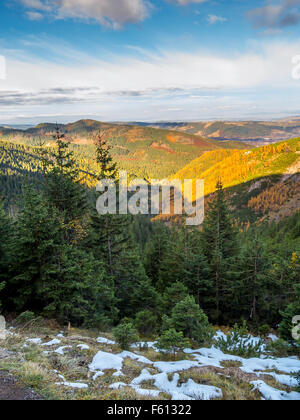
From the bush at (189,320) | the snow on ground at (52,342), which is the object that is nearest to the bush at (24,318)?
the snow on ground at (52,342)

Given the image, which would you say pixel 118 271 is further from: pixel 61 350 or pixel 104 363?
pixel 104 363

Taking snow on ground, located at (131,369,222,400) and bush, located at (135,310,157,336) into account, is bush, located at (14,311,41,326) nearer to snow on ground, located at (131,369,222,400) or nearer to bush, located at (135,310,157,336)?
bush, located at (135,310,157,336)

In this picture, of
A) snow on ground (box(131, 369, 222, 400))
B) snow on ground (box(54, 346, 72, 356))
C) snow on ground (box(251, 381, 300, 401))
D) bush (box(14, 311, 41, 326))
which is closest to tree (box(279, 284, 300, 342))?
snow on ground (box(251, 381, 300, 401))

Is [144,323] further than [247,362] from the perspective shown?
Yes

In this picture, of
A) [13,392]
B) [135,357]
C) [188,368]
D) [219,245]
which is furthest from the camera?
[219,245]

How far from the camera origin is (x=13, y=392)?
4500mm

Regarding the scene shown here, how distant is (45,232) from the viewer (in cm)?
1170

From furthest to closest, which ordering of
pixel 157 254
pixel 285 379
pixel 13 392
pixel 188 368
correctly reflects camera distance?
1. pixel 157 254
2. pixel 188 368
3. pixel 285 379
4. pixel 13 392

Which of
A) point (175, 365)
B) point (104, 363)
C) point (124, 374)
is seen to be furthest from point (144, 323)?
point (124, 374)

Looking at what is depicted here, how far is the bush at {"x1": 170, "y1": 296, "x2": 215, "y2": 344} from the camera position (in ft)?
34.1

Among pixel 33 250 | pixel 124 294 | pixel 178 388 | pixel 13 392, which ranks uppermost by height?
pixel 33 250

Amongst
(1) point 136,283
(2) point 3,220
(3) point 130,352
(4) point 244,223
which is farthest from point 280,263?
(4) point 244,223

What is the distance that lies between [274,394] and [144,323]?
→ 28.8ft

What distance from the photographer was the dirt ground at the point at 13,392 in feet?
14.3
